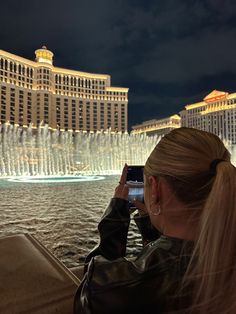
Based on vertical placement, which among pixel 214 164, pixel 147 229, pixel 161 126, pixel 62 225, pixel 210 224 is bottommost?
pixel 62 225

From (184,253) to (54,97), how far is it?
10195 cm

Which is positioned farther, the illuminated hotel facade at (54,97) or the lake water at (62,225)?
the illuminated hotel facade at (54,97)

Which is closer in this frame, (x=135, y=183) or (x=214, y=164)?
(x=214, y=164)

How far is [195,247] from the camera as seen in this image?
100 centimetres

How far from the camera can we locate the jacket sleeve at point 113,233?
135cm

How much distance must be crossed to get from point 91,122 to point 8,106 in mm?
32989

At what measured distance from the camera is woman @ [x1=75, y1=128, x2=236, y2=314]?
0.95 m

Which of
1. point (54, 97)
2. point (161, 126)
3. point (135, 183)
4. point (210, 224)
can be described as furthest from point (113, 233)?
point (161, 126)

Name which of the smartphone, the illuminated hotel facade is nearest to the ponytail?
the smartphone

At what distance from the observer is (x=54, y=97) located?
97.6 m

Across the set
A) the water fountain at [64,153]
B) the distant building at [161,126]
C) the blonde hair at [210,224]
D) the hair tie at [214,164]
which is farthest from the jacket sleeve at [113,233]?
the distant building at [161,126]

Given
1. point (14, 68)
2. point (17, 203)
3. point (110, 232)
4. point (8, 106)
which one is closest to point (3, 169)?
point (17, 203)

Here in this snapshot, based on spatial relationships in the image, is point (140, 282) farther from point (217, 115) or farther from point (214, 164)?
point (217, 115)

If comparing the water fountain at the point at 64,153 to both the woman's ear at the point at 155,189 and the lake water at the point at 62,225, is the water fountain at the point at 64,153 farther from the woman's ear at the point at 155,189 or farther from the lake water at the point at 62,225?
the woman's ear at the point at 155,189
